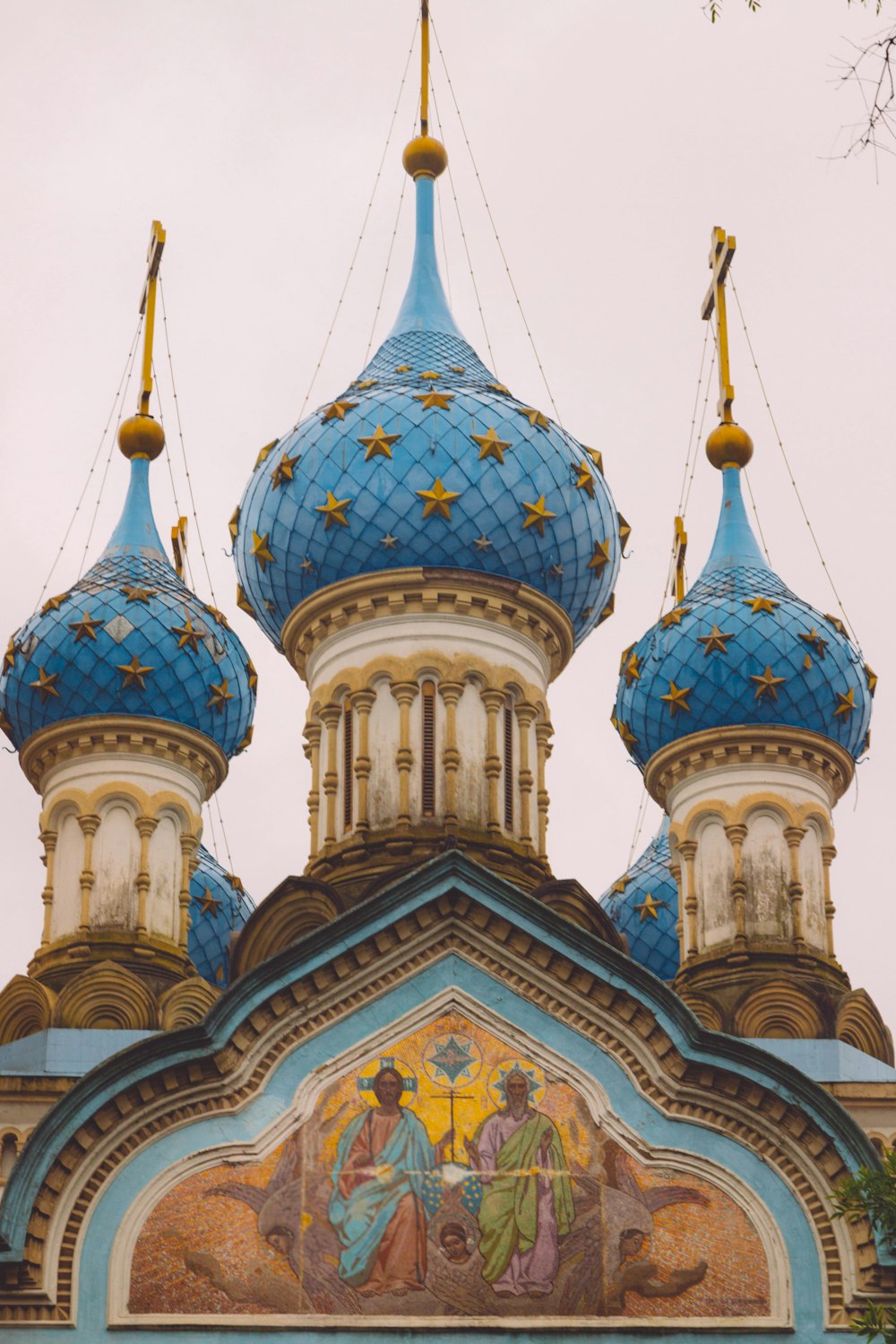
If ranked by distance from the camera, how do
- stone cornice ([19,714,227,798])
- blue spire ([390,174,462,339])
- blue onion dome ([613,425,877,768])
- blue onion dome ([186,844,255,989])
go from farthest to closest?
blue onion dome ([186,844,255,989])
blue spire ([390,174,462,339])
blue onion dome ([613,425,877,768])
stone cornice ([19,714,227,798])

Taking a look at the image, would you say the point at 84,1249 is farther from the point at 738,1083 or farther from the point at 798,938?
the point at 798,938

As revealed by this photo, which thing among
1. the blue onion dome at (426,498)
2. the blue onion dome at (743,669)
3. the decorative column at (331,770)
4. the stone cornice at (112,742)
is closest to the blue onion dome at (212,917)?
the stone cornice at (112,742)

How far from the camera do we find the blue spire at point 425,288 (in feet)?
64.7

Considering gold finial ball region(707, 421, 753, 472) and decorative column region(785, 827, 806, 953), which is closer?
decorative column region(785, 827, 806, 953)

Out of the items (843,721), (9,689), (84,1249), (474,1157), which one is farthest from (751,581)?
(84,1249)

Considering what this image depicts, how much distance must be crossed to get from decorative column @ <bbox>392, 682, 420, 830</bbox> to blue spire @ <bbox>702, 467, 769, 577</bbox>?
3518 millimetres

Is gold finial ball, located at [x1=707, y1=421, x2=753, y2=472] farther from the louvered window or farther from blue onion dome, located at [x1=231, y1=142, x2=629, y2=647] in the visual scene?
the louvered window

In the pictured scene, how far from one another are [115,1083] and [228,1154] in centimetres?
67

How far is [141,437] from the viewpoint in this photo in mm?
20547

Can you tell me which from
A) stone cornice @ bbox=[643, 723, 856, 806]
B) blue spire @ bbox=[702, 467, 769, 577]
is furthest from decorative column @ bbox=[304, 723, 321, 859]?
blue spire @ bbox=[702, 467, 769, 577]

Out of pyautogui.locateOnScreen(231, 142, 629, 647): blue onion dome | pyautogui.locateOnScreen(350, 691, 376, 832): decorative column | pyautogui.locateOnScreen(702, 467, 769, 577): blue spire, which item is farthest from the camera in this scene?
pyautogui.locateOnScreen(702, 467, 769, 577): blue spire

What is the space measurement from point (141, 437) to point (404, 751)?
4.34 meters

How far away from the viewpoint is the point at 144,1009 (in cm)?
1761

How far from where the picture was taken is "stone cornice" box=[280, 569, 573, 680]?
1778 cm
